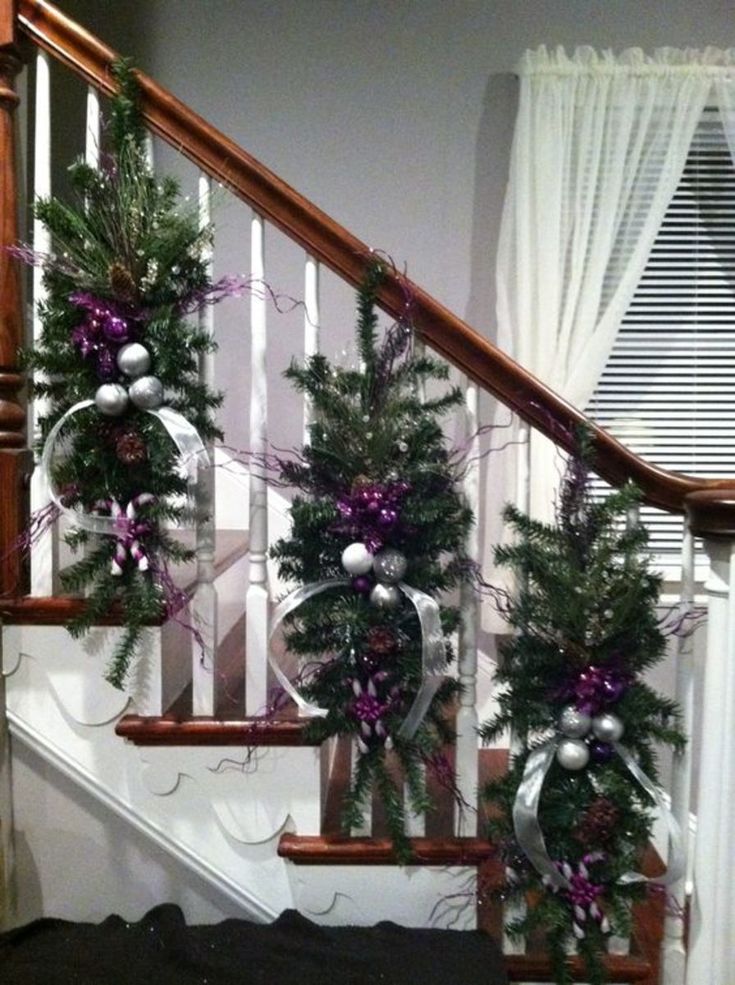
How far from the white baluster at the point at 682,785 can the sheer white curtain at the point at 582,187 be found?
995mm

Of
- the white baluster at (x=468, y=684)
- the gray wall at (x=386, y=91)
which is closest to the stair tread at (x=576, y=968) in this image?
the white baluster at (x=468, y=684)

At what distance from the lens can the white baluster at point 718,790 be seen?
1.26 meters

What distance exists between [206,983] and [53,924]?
1.11ft

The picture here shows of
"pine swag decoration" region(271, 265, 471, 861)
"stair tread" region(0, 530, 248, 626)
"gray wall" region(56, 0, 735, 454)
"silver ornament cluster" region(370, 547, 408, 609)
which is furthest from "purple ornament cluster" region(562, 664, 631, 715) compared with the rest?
"gray wall" region(56, 0, 735, 454)

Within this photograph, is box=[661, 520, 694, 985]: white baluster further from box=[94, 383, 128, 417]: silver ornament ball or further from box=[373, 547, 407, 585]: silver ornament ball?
box=[94, 383, 128, 417]: silver ornament ball

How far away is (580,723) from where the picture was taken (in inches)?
50.1

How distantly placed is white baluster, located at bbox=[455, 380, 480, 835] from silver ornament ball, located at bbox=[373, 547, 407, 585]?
0.15 m

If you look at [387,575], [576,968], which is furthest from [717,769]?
[387,575]

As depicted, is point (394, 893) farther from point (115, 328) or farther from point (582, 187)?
point (582, 187)

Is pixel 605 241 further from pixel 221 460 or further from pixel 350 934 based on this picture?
pixel 350 934

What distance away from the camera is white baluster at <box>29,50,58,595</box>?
1.37 meters

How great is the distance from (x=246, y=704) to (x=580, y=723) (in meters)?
0.57

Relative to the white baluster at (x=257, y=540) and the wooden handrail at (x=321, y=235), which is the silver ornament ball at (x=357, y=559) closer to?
the white baluster at (x=257, y=540)

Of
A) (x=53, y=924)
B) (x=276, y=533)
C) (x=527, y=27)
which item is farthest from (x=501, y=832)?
(x=527, y=27)
